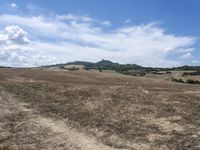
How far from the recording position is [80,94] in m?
32.5

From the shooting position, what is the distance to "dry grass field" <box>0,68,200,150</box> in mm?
16734

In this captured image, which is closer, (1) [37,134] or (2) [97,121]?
(1) [37,134]

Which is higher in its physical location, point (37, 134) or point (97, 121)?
point (97, 121)

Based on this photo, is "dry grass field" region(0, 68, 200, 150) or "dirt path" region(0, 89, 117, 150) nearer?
"dirt path" region(0, 89, 117, 150)

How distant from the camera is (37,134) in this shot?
59.5 ft

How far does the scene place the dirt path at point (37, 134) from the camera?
16188 mm

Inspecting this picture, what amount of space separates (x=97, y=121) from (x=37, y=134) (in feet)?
14.1

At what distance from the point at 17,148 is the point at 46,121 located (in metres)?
5.50

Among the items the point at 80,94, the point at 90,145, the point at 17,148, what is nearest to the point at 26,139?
the point at 17,148

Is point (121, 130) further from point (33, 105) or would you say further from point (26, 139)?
point (33, 105)

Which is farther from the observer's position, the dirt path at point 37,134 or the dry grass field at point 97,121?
the dry grass field at point 97,121

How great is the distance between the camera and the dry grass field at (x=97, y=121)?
659 inches

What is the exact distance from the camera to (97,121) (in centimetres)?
2119

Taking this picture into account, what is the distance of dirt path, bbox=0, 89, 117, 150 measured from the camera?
16.2 metres
